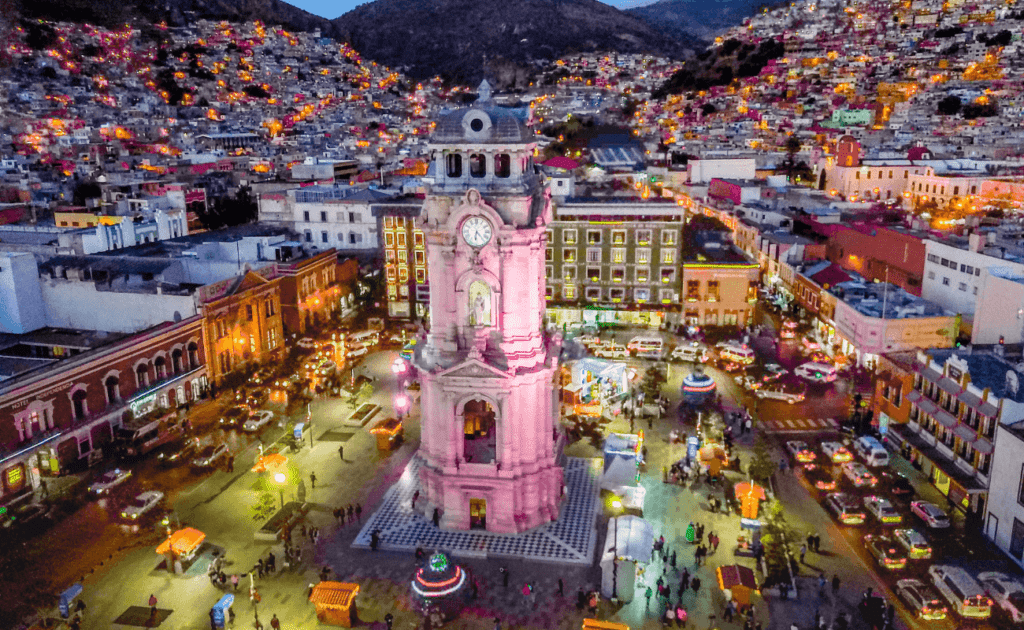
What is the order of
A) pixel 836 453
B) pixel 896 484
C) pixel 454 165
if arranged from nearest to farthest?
pixel 454 165
pixel 896 484
pixel 836 453

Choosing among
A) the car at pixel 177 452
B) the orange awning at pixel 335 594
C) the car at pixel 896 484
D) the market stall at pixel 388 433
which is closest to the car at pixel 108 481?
the car at pixel 177 452

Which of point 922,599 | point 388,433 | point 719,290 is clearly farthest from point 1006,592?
point 719,290

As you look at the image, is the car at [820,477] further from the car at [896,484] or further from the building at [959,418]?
the building at [959,418]

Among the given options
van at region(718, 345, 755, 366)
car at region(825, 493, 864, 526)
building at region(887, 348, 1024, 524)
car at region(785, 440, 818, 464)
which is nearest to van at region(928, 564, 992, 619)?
car at region(825, 493, 864, 526)

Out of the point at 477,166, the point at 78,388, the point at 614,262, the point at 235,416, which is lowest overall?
the point at 235,416

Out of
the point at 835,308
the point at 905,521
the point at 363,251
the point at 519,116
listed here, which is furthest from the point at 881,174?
the point at 519,116

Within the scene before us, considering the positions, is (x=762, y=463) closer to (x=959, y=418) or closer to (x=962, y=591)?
(x=959, y=418)
